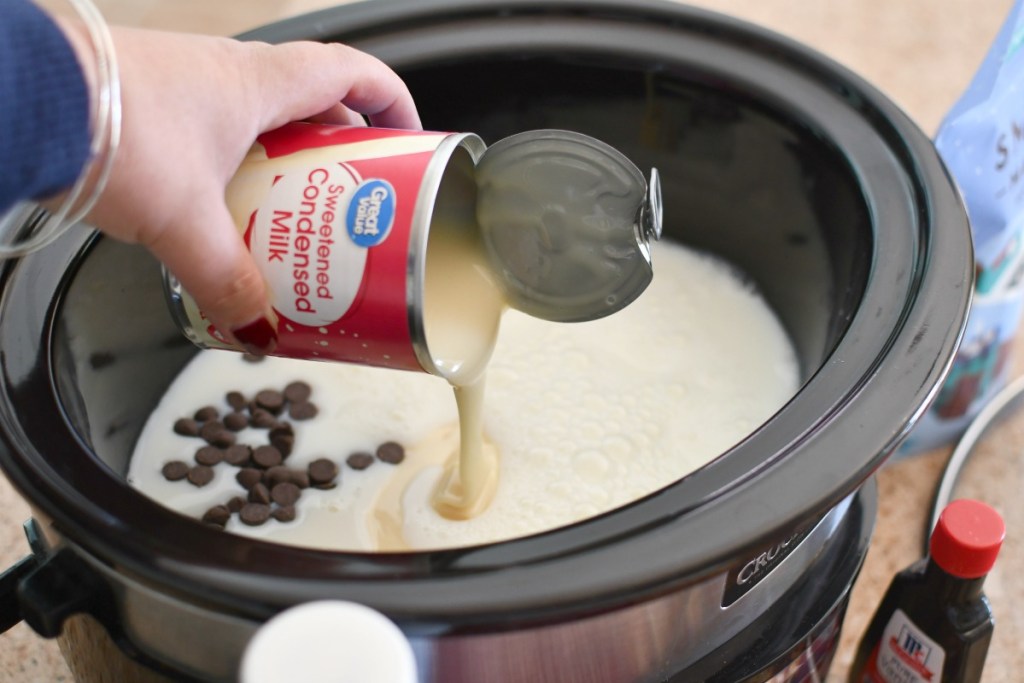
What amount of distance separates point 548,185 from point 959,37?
112cm

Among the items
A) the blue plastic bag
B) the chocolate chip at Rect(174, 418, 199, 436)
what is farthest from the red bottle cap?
the chocolate chip at Rect(174, 418, 199, 436)

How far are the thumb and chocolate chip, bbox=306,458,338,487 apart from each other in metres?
0.25

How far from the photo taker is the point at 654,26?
3.04 ft

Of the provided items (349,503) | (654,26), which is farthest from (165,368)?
(654,26)

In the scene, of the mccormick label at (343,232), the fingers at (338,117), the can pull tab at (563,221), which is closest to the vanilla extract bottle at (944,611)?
the can pull tab at (563,221)

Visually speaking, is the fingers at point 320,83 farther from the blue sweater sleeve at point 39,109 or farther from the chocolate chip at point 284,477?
the chocolate chip at point 284,477

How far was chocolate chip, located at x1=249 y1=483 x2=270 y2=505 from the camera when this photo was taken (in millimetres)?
819

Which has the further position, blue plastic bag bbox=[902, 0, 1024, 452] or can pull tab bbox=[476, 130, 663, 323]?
blue plastic bag bbox=[902, 0, 1024, 452]

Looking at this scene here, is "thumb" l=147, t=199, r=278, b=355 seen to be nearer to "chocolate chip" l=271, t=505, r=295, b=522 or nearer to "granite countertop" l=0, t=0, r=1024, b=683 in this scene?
"chocolate chip" l=271, t=505, r=295, b=522

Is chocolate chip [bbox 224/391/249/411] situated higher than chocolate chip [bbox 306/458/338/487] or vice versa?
chocolate chip [bbox 306/458/338/487]

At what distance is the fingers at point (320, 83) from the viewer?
627 millimetres

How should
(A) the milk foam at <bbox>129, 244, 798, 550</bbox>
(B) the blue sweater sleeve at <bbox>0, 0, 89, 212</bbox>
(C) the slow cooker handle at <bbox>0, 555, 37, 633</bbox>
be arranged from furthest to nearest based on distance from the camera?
(A) the milk foam at <bbox>129, 244, 798, 550</bbox>
(C) the slow cooker handle at <bbox>0, 555, 37, 633</bbox>
(B) the blue sweater sleeve at <bbox>0, 0, 89, 212</bbox>

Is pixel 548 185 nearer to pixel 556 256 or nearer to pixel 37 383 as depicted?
pixel 556 256

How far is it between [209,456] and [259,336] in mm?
273
